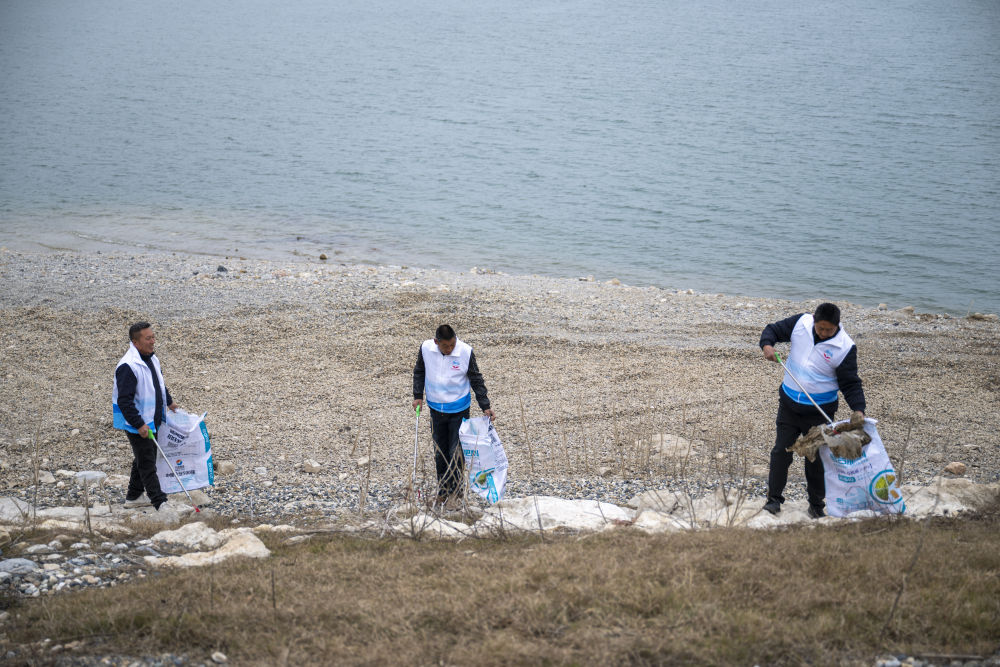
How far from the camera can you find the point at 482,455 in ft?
22.3

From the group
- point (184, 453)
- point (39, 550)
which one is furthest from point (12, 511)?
point (39, 550)

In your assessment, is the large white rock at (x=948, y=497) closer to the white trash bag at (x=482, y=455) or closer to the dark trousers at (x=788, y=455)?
the dark trousers at (x=788, y=455)

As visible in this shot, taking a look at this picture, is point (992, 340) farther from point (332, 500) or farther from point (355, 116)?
point (355, 116)

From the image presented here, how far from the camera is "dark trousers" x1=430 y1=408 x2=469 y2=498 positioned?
689 centimetres

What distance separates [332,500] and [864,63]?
153ft

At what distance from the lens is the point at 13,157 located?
105ft

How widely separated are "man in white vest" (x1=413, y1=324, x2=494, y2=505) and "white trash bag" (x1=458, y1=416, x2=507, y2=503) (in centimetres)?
10

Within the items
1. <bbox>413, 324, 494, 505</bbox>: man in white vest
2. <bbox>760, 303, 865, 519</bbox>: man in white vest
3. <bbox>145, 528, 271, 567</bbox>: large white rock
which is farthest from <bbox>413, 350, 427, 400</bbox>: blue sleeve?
<bbox>760, 303, 865, 519</bbox>: man in white vest

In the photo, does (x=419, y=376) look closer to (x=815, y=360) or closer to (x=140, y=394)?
(x=140, y=394)

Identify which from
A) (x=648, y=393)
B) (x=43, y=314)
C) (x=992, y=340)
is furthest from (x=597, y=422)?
(x=43, y=314)

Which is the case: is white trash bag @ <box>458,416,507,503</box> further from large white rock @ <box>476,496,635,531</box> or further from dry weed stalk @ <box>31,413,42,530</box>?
dry weed stalk @ <box>31,413,42,530</box>

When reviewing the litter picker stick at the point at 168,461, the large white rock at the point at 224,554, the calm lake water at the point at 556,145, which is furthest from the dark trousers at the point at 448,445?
the calm lake water at the point at 556,145

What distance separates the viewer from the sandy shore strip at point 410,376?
780cm

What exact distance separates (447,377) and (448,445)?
681 mm
